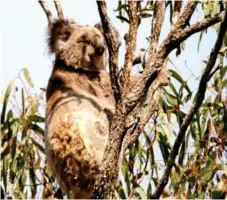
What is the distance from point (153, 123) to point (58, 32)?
5.04 feet

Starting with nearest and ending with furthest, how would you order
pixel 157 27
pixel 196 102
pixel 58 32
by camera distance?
pixel 196 102 < pixel 157 27 < pixel 58 32

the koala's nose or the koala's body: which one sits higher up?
the koala's nose

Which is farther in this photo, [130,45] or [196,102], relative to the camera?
[130,45]

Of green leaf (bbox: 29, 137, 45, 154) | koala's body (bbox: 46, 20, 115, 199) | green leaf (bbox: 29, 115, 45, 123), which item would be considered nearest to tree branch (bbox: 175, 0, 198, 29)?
koala's body (bbox: 46, 20, 115, 199)

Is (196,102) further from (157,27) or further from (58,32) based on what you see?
(58,32)

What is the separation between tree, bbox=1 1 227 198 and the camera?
2.22 m

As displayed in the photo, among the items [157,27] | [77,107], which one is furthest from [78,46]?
[157,27]

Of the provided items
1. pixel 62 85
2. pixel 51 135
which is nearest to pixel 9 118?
pixel 51 135

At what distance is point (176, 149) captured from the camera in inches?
78.2

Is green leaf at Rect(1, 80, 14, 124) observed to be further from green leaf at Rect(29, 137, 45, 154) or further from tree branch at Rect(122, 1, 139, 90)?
tree branch at Rect(122, 1, 139, 90)

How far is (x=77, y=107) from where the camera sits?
3.97 m

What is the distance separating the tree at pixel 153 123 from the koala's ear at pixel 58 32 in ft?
1.97

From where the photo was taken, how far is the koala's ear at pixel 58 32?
4.43 metres

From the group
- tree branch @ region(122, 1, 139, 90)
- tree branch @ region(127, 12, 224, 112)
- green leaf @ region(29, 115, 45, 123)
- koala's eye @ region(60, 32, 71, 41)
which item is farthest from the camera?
koala's eye @ region(60, 32, 71, 41)
